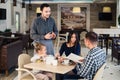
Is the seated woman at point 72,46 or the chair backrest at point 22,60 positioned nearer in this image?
the chair backrest at point 22,60

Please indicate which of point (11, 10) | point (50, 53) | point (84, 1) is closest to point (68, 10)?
point (84, 1)

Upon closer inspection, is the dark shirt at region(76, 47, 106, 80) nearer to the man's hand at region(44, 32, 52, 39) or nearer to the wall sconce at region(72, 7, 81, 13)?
the man's hand at region(44, 32, 52, 39)

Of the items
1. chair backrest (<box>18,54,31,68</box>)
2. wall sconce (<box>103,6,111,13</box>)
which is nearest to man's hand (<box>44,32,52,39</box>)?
chair backrest (<box>18,54,31,68</box>)

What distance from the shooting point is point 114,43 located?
30.2 ft

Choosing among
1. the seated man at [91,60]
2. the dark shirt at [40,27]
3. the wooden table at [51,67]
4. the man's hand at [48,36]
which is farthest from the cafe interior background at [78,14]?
the seated man at [91,60]

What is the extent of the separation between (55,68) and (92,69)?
496mm

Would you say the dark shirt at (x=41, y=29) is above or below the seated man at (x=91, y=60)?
above

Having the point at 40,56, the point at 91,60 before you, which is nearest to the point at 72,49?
the point at 40,56

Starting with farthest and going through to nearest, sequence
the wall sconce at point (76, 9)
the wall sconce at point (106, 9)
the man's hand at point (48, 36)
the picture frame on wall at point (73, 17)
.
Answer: the picture frame on wall at point (73, 17)
the wall sconce at point (76, 9)
the wall sconce at point (106, 9)
the man's hand at point (48, 36)

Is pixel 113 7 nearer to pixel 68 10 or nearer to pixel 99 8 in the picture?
pixel 99 8

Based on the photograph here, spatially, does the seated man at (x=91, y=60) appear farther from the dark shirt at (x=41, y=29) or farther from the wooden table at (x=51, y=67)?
the dark shirt at (x=41, y=29)

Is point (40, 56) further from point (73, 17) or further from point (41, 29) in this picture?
point (73, 17)

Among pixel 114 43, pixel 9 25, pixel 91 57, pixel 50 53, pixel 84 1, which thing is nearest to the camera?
pixel 91 57

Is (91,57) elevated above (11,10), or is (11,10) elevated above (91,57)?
(11,10)
